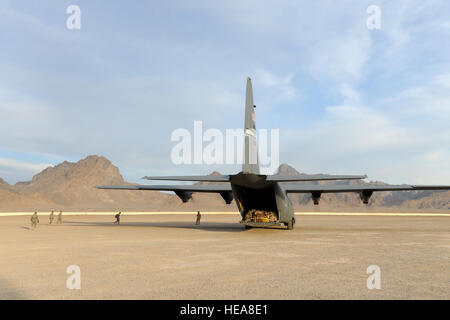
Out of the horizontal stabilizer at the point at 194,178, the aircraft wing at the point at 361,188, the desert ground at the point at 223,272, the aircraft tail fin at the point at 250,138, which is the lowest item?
the desert ground at the point at 223,272

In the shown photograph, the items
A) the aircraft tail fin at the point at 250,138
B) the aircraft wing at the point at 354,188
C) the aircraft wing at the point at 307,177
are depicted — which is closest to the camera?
the aircraft wing at the point at 307,177

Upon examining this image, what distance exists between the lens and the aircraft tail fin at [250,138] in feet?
62.0

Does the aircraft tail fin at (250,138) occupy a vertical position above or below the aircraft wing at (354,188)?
above

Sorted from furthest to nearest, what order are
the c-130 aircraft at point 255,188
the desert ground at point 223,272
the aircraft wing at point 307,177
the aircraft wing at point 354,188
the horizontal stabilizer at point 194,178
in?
the aircraft wing at point 354,188 < the c-130 aircraft at point 255,188 < the horizontal stabilizer at point 194,178 < the aircraft wing at point 307,177 < the desert ground at point 223,272

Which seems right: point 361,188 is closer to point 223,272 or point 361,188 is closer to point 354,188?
point 354,188

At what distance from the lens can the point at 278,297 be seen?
21.4 feet

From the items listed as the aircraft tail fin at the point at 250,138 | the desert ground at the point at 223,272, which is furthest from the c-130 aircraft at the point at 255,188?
the desert ground at the point at 223,272

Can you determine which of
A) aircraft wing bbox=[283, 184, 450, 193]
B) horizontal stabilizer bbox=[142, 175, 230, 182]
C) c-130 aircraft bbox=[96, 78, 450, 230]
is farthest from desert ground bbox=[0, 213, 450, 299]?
aircraft wing bbox=[283, 184, 450, 193]

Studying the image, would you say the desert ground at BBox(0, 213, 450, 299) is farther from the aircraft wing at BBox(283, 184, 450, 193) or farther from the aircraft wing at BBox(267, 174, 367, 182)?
the aircraft wing at BBox(283, 184, 450, 193)

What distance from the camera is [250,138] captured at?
20250 mm

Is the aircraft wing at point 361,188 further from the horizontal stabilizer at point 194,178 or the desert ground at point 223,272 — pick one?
the desert ground at point 223,272
